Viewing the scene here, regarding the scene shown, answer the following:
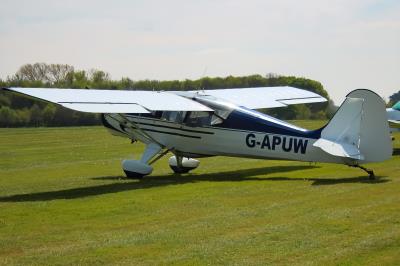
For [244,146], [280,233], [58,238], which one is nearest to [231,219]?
[280,233]

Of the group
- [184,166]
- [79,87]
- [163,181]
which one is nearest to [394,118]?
[184,166]

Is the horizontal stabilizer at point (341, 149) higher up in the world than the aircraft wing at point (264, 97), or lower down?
lower down

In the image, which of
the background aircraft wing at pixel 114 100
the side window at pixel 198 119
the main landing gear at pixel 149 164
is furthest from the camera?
the side window at pixel 198 119

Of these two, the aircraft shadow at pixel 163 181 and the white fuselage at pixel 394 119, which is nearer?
the aircraft shadow at pixel 163 181

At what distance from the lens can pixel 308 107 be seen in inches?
2285

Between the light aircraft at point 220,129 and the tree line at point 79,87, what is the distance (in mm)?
31853

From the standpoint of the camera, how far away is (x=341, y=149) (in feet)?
41.0

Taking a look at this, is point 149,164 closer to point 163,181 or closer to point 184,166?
point 163,181

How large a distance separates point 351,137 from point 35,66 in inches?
2409

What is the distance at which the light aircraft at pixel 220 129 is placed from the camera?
1239 centimetres

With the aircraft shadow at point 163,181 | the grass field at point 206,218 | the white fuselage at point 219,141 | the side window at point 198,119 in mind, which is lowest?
the aircraft shadow at point 163,181

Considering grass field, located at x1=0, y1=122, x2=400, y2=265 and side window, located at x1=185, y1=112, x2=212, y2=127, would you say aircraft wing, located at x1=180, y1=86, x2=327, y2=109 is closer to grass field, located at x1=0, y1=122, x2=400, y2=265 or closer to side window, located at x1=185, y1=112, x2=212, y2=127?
side window, located at x1=185, y1=112, x2=212, y2=127

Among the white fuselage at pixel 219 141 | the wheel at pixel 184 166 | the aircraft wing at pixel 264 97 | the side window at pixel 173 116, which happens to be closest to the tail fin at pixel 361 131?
the white fuselage at pixel 219 141

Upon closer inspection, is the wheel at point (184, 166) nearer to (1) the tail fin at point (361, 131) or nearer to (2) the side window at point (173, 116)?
(2) the side window at point (173, 116)
